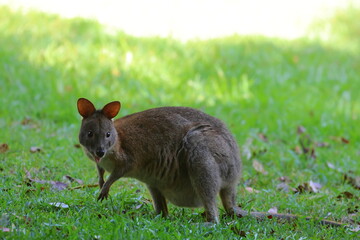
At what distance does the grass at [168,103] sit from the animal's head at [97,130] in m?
0.47

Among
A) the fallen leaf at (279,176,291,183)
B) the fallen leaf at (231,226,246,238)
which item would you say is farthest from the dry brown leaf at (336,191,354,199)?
the fallen leaf at (231,226,246,238)

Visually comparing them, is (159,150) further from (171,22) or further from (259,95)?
(171,22)

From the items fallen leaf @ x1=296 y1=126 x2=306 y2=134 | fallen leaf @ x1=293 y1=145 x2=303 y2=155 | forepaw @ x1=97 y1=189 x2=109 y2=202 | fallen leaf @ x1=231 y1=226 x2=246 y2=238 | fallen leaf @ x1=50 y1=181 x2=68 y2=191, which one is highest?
forepaw @ x1=97 y1=189 x2=109 y2=202

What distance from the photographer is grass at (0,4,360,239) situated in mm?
4461

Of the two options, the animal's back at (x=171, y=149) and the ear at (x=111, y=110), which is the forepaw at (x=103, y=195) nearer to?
the animal's back at (x=171, y=149)

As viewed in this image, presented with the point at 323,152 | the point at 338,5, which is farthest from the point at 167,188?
the point at 338,5

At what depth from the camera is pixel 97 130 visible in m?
4.41

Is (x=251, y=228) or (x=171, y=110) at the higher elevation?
(x=171, y=110)

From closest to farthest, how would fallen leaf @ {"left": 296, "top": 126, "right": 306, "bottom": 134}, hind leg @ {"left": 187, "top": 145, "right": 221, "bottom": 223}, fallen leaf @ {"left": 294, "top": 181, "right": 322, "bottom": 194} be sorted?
1. hind leg @ {"left": 187, "top": 145, "right": 221, "bottom": 223}
2. fallen leaf @ {"left": 294, "top": 181, "right": 322, "bottom": 194}
3. fallen leaf @ {"left": 296, "top": 126, "right": 306, "bottom": 134}

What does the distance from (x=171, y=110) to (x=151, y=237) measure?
1.35 metres

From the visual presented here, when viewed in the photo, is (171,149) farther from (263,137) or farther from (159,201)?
(263,137)

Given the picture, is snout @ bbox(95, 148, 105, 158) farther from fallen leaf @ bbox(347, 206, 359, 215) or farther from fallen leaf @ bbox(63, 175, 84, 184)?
fallen leaf @ bbox(347, 206, 359, 215)

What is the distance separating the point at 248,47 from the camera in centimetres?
1118

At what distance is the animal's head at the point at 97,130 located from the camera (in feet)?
14.3
